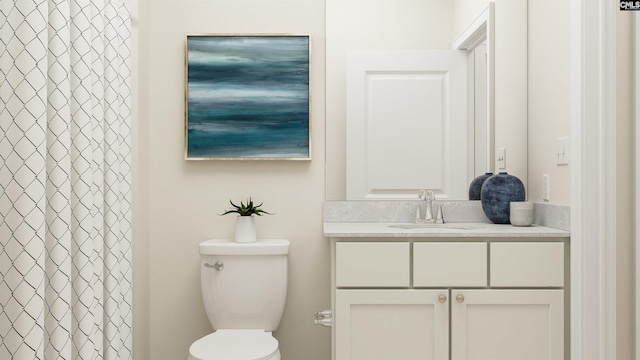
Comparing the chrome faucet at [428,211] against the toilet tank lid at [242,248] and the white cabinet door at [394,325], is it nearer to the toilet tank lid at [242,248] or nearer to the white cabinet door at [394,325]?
the white cabinet door at [394,325]

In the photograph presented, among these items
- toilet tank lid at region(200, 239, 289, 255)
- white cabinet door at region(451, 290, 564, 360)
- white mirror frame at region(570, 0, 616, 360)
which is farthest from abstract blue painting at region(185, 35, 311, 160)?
white mirror frame at region(570, 0, 616, 360)

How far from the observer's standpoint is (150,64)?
2.40 m

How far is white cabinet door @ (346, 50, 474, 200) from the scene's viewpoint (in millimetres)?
2326

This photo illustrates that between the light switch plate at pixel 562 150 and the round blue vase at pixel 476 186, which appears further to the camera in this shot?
the round blue vase at pixel 476 186

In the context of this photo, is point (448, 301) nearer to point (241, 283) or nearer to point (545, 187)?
point (545, 187)

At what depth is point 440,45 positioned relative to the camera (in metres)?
2.33

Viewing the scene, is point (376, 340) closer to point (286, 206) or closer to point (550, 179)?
point (286, 206)

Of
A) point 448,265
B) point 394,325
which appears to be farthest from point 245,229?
point 448,265

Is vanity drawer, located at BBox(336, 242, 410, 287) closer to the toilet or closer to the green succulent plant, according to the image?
the toilet

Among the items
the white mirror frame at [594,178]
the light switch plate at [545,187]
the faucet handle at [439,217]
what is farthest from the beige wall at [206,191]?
the white mirror frame at [594,178]

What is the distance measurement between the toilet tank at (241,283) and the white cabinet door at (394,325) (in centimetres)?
43

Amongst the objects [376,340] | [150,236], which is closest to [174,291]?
[150,236]

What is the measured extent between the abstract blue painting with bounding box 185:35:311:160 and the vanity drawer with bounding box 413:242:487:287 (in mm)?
754

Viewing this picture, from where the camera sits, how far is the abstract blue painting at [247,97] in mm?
2375
